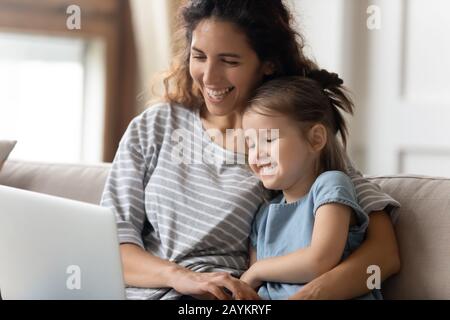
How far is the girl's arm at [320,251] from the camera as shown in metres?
1.43

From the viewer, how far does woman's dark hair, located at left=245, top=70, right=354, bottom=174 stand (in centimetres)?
155

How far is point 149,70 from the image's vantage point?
127 inches

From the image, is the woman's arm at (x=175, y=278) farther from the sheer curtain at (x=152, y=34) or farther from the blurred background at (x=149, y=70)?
the sheer curtain at (x=152, y=34)

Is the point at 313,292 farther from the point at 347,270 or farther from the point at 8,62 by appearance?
the point at 8,62

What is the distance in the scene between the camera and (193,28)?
172cm

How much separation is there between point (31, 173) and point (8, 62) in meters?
1.09

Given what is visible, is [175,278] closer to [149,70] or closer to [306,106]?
[306,106]

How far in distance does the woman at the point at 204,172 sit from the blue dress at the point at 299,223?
0.05 meters

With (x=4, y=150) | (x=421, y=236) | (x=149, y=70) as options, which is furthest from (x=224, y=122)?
(x=149, y=70)

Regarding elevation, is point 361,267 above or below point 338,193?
below

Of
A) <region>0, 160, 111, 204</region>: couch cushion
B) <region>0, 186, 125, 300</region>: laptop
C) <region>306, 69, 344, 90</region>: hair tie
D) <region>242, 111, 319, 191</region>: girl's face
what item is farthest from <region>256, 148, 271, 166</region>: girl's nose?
<region>0, 160, 111, 204</region>: couch cushion

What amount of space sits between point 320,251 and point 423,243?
0.79 feet

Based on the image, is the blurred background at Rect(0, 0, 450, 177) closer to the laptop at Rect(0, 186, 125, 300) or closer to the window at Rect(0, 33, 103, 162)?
the window at Rect(0, 33, 103, 162)

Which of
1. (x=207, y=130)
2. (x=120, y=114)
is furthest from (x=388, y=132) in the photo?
(x=207, y=130)
